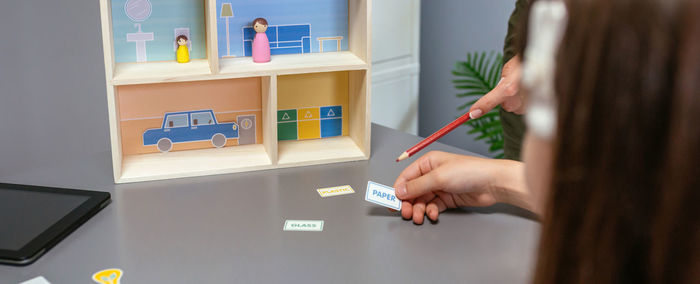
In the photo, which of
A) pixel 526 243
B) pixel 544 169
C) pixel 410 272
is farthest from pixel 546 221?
pixel 526 243

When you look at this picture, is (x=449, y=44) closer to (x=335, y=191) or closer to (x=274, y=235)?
(x=335, y=191)

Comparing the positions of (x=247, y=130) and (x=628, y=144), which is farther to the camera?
(x=247, y=130)

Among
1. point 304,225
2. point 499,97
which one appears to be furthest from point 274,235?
point 499,97

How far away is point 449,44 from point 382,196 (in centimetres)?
208

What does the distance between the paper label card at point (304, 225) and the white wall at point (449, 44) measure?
1.92m

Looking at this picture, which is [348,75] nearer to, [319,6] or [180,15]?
[319,6]

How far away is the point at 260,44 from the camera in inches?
58.4

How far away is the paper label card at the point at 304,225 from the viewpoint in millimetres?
1167

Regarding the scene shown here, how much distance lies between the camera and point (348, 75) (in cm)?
167

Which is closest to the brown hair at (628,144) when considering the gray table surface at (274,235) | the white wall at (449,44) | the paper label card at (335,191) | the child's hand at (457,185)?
the gray table surface at (274,235)

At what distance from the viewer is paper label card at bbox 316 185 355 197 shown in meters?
1.34

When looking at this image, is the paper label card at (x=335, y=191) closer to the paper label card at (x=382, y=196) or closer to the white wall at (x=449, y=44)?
the paper label card at (x=382, y=196)

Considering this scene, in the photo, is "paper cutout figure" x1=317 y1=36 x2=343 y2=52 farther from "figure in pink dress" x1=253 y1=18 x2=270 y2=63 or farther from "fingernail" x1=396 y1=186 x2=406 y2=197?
"fingernail" x1=396 y1=186 x2=406 y2=197

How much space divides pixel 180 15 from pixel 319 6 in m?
0.33
